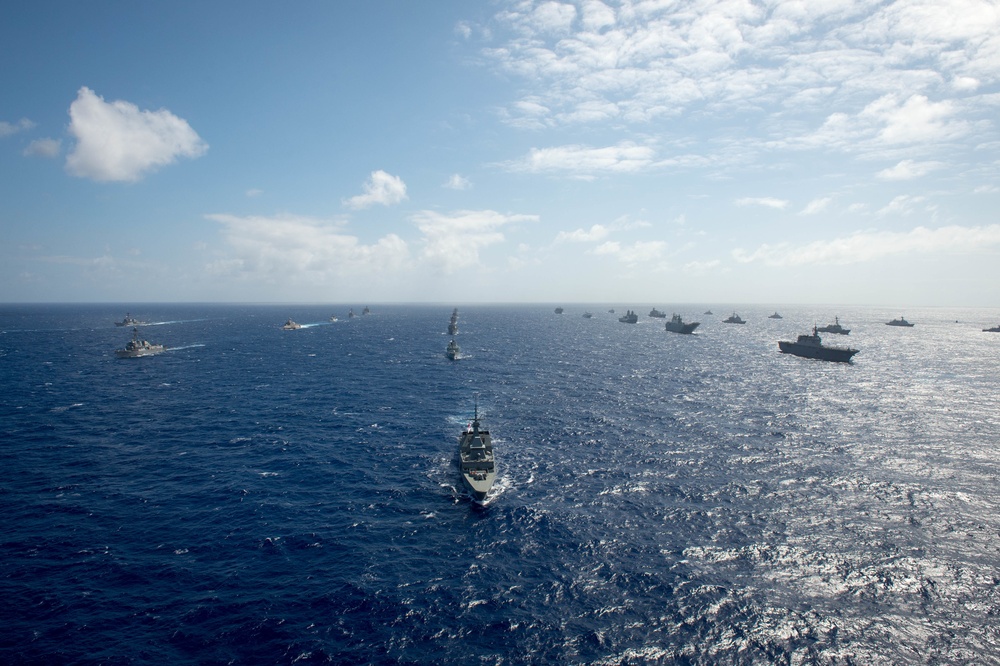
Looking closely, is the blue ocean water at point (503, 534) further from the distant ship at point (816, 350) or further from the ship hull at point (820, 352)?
the distant ship at point (816, 350)

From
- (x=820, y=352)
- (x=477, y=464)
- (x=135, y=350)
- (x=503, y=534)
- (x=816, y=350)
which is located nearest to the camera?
(x=503, y=534)

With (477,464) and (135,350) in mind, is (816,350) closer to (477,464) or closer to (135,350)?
(477,464)

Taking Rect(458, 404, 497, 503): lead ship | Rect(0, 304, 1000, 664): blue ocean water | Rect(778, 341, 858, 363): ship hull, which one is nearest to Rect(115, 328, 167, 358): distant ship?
Rect(0, 304, 1000, 664): blue ocean water

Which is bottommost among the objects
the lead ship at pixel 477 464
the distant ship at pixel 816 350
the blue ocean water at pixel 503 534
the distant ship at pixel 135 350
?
the blue ocean water at pixel 503 534

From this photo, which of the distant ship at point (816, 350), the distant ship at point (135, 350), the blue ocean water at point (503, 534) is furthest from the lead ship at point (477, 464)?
the distant ship at point (816, 350)

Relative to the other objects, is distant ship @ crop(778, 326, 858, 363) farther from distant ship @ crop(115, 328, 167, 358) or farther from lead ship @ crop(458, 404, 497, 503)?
distant ship @ crop(115, 328, 167, 358)

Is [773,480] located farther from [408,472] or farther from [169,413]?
[169,413]

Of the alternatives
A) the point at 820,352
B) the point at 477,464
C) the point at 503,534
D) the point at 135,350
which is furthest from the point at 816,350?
the point at 135,350
